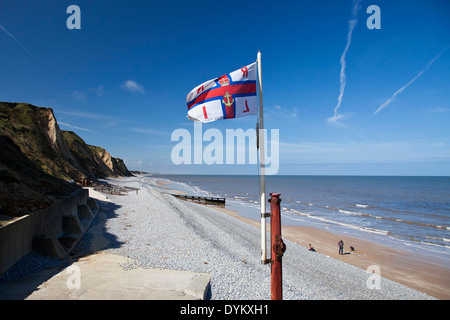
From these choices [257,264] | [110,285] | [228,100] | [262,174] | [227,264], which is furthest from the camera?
[257,264]

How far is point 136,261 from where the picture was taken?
9.86 m

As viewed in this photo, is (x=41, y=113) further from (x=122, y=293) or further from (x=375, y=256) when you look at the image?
(x=375, y=256)

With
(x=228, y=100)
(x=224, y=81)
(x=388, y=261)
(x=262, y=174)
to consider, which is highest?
(x=224, y=81)

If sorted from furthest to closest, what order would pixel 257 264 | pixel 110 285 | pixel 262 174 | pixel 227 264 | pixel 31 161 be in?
pixel 31 161 → pixel 257 264 → pixel 227 264 → pixel 110 285 → pixel 262 174

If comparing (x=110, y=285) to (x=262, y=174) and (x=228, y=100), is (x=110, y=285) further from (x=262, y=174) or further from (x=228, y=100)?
(x=228, y=100)

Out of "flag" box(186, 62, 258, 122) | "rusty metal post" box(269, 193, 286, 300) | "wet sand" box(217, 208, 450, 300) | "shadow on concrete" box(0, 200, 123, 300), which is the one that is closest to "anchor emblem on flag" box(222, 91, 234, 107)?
"flag" box(186, 62, 258, 122)

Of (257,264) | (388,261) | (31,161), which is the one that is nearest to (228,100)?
(257,264)

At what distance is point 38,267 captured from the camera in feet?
26.9

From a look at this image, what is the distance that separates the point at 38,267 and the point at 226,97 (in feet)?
27.8

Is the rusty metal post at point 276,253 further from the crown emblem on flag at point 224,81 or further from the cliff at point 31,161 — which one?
the cliff at point 31,161

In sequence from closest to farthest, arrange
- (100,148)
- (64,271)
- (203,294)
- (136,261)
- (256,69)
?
(256,69), (203,294), (64,271), (136,261), (100,148)

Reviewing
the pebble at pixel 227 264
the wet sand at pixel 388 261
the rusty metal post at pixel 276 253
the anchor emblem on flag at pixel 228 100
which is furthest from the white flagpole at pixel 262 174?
the wet sand at pixel 388 261

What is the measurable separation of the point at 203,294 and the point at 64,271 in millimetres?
4595
